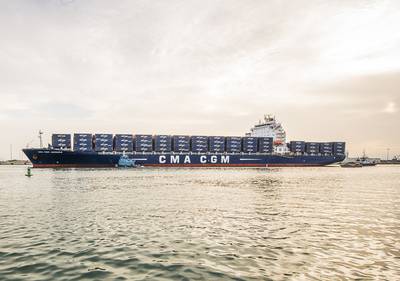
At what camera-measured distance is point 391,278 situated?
324 inches

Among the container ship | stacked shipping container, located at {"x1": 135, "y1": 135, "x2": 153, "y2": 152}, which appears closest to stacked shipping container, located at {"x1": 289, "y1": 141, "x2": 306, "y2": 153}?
the container ship

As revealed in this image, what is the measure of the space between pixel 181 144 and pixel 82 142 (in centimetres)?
3426

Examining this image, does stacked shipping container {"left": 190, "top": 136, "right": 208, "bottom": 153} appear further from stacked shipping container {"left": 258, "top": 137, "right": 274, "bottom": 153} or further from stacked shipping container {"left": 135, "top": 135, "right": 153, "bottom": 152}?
stacked shipping container {"left": 258, "top": 137, "right": 274, "bottom": 153}

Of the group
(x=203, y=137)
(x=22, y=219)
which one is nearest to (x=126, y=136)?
(x=203, y=137)

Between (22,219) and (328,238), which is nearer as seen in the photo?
(328,238)

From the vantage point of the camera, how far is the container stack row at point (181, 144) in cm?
9181

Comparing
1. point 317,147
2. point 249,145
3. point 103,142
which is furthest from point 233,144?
point 103,142

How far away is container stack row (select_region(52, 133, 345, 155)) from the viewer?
9181 centimetres

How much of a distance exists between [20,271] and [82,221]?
286 inches

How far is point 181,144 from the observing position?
104125 millimetres

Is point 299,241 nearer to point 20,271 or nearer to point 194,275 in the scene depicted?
point 194,275

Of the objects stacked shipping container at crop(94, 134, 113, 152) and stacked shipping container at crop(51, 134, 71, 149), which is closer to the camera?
stacked shipping container at crop(51, 134, 71, 149)

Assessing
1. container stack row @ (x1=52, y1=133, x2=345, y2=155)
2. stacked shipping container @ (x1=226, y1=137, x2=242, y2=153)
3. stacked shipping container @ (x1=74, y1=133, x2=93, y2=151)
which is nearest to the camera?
stacked shipping container @ (x1=74, y1=133, x2=93, y2=151)

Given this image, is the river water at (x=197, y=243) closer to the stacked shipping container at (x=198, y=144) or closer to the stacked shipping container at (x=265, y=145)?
the stacked shipping container at (x=198, y=144)
